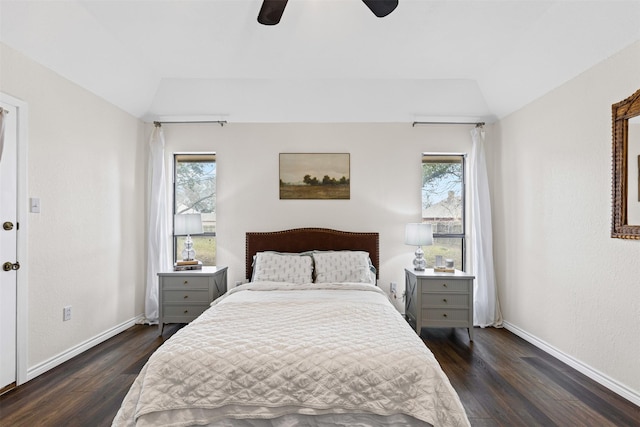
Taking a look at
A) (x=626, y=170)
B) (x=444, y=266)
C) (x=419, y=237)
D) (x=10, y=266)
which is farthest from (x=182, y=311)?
(x=626, y=170)

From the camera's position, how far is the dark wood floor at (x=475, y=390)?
7.04 ft

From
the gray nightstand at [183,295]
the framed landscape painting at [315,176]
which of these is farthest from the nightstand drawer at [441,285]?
the gray nightstand at [183,295]

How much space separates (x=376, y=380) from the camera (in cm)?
175

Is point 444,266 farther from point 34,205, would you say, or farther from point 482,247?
point 34,205

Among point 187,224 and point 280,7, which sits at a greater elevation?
point 280,7

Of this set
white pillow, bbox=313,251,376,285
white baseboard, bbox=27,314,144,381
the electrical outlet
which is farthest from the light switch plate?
white pillow, bbox=313,251,376,285

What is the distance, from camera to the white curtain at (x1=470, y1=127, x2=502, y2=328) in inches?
157

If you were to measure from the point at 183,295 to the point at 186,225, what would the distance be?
76 centimetres

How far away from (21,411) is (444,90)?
4709mm

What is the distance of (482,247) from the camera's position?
13.2 ft

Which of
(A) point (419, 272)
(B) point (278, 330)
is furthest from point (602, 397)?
(B) point (278, 330)

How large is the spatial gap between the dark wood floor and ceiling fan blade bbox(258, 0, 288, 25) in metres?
2.70

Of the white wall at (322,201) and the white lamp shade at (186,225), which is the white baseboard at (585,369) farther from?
the white lamp shade at (186,225)

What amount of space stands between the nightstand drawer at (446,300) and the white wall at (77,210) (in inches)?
132
